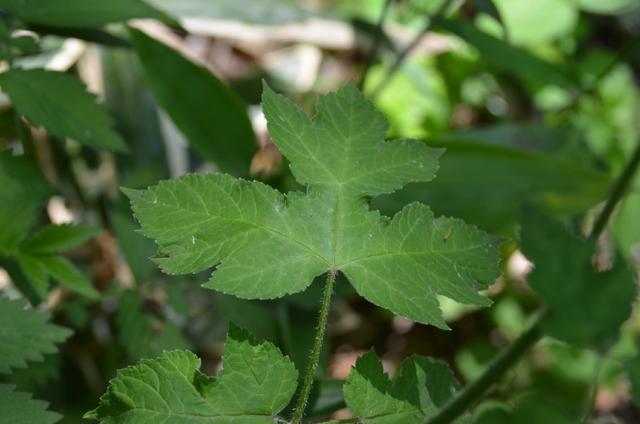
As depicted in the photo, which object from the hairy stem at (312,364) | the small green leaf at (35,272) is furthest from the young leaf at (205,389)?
the small green leaf at (35,272)

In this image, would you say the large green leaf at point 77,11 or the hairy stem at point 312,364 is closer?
the hairy stem at point 312,364

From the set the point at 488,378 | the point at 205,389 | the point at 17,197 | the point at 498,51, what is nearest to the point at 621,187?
the point at 498,51

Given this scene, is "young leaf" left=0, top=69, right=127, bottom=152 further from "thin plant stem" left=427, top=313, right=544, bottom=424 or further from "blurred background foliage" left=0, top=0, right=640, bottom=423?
"thin plant stem" left=427, top=313, right=544, bottom=424

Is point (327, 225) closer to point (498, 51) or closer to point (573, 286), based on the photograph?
point (573, 286)

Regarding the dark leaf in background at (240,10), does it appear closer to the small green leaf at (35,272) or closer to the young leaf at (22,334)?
the small green leaf at (35,272)

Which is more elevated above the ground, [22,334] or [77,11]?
[77,11]

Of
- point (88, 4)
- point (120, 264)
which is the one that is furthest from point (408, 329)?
point (88, 4)
